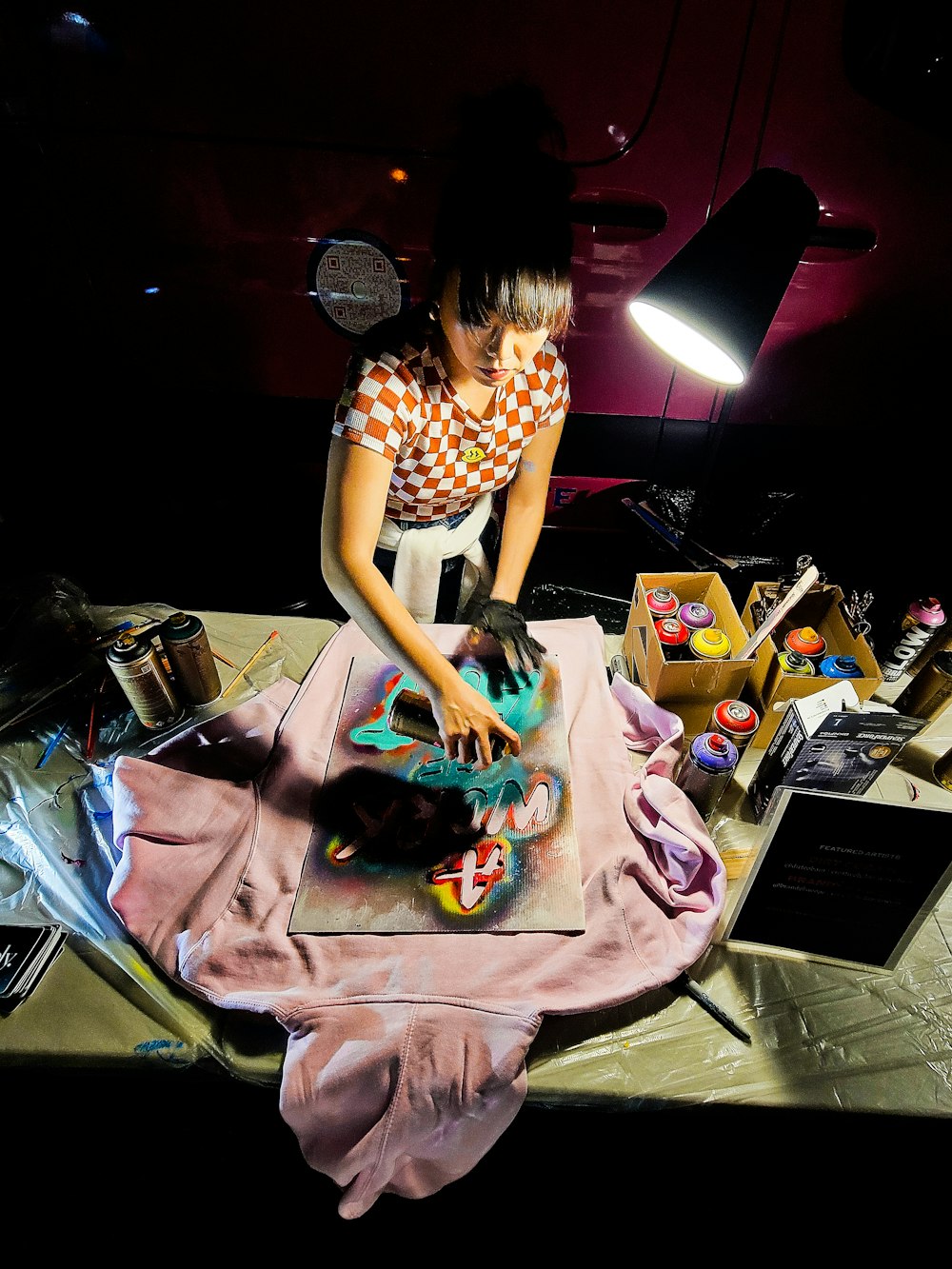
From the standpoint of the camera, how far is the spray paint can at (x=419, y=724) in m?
1.39

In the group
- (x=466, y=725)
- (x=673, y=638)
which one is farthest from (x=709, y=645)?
(x=466, y=725)

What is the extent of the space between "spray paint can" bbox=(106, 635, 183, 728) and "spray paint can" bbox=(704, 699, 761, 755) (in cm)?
135

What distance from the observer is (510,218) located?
3.91ft

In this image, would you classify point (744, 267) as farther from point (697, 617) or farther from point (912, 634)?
point (912, 634)

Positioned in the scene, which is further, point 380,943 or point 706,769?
point 706,769

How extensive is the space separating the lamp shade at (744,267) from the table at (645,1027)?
1145mm

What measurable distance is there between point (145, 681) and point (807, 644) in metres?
1.65

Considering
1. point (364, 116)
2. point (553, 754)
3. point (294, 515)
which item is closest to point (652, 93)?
point (364, 116)

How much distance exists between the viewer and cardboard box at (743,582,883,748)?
1437mm

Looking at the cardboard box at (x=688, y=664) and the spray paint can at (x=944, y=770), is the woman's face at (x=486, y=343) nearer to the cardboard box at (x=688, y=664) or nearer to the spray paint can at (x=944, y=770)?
the cardboard box at (x=688, y=664)

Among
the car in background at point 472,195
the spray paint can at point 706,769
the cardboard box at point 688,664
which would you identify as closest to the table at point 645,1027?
the spray paint can at point 706,769

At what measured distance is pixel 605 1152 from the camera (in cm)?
172

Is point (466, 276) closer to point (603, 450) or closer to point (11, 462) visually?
point (603, 450)

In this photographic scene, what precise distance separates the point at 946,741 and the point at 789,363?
1.59m
